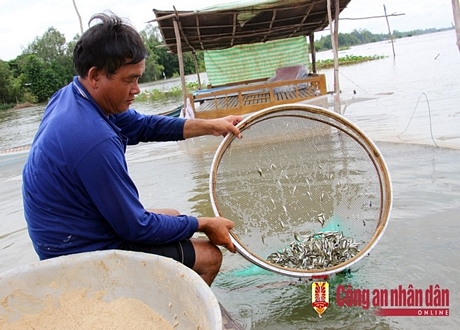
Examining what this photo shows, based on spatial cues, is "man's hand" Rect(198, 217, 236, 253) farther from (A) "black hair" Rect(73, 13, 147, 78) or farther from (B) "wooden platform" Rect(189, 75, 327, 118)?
(B) "wooden platform" Rect(189, 75, 327, 118)

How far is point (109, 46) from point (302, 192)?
182cm

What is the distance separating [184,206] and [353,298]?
248 centimetres

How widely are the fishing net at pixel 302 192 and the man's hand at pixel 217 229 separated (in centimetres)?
9

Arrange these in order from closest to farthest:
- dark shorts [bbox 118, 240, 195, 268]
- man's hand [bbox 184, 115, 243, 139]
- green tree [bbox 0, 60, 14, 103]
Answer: dark shorts [bbox 118, 240, 195, 268]
man's hand [bbox 184, 115, 243, 139]
green tree [bbox 0, 60, 14, 103]

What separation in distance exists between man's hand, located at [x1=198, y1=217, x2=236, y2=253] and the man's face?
67cm

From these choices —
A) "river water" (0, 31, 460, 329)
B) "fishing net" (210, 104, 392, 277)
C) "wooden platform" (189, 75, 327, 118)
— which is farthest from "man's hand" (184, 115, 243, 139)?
"wooden platform" (189, 75, 327, 118)

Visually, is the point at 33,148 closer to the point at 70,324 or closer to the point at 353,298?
the point at 70,324

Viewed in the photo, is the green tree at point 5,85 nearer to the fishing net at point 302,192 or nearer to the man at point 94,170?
the fishing net at point 302,192

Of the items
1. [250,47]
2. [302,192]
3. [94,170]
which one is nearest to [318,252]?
[302,192]

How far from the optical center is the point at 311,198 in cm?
296

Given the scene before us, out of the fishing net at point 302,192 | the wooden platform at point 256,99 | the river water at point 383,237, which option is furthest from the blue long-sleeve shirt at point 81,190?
the wooden platform at point 256,99

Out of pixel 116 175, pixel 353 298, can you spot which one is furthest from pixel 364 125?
pixel 116 175

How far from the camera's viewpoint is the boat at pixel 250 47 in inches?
313

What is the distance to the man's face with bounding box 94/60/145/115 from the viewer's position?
1.82m
